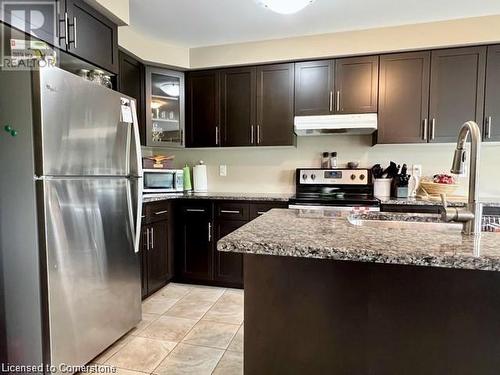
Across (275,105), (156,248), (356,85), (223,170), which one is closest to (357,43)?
(356,85)

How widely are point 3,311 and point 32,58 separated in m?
Answer: 1.26

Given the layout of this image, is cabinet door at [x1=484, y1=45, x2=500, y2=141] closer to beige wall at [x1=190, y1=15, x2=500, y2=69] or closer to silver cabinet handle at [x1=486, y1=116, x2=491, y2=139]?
silver cabinet handle at [x1=486, y1=116, x2=491, y2=139]

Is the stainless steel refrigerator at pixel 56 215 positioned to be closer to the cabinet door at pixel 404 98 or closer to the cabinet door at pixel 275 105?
the cabinet door at pixel 275 105

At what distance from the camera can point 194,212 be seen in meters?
3.08

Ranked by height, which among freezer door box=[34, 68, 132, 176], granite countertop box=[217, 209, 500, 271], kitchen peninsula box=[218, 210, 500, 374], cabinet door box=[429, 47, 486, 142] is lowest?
kitchen peninsula box=[218, 210, 500, 374]

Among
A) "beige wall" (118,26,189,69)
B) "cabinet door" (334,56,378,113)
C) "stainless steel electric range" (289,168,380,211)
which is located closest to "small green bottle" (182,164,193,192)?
"beige wall" (118,26,189,69)

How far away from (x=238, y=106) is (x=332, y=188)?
4.29 feet

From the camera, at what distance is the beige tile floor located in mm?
1812

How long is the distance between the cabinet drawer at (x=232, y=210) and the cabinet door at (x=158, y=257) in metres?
0.53

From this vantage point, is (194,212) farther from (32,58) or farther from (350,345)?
(350,345)

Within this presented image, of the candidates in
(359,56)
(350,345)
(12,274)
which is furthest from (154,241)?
(359,56)

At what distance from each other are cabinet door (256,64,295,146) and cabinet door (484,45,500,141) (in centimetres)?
172

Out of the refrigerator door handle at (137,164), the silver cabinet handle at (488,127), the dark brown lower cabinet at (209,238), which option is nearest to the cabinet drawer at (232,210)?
the dark brown lower cabinet at (209,238)

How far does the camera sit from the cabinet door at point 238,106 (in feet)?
10.4
